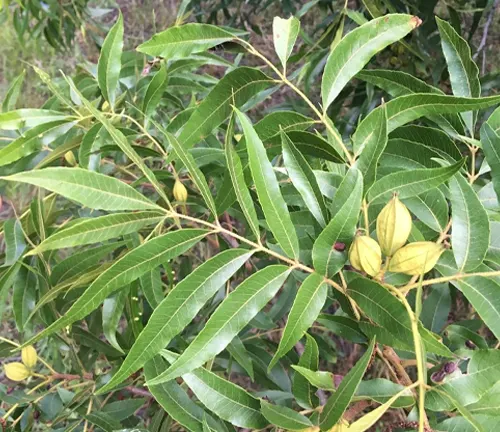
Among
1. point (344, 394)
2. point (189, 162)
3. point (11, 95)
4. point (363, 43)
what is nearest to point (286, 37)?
point (363, 43)

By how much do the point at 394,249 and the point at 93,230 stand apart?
297 mm

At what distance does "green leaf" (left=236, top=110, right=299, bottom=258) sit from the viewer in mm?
465

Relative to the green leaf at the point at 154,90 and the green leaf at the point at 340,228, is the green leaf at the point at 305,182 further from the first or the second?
the green leaf at the point at 154,90

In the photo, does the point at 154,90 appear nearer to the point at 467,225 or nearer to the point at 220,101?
the point at 220,101

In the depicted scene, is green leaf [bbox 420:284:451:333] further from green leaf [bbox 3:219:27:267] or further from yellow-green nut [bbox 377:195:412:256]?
green leaf [bbox 3:219:27:267]

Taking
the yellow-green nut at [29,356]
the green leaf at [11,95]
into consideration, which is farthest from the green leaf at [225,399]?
the green leaf at [11,95]

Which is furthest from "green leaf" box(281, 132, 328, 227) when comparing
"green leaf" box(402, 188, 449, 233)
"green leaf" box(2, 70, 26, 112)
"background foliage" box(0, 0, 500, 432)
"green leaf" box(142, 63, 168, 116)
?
"green leaf" box(2, 70, 26, 112)

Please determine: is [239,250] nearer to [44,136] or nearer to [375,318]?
[375,318]

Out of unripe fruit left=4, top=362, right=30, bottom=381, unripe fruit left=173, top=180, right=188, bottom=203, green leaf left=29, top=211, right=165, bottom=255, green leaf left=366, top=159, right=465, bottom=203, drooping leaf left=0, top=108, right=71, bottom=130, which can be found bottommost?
unripe fruit left=4, top=362, right=30, bottom=381

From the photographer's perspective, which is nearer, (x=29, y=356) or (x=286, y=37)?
(x=286, y=37)

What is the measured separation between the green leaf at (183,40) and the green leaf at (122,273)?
9.8 inches

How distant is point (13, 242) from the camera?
0.81 meters

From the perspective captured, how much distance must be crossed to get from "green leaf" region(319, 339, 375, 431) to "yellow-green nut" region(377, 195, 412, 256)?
10 centimetres

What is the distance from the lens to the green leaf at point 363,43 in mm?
562
